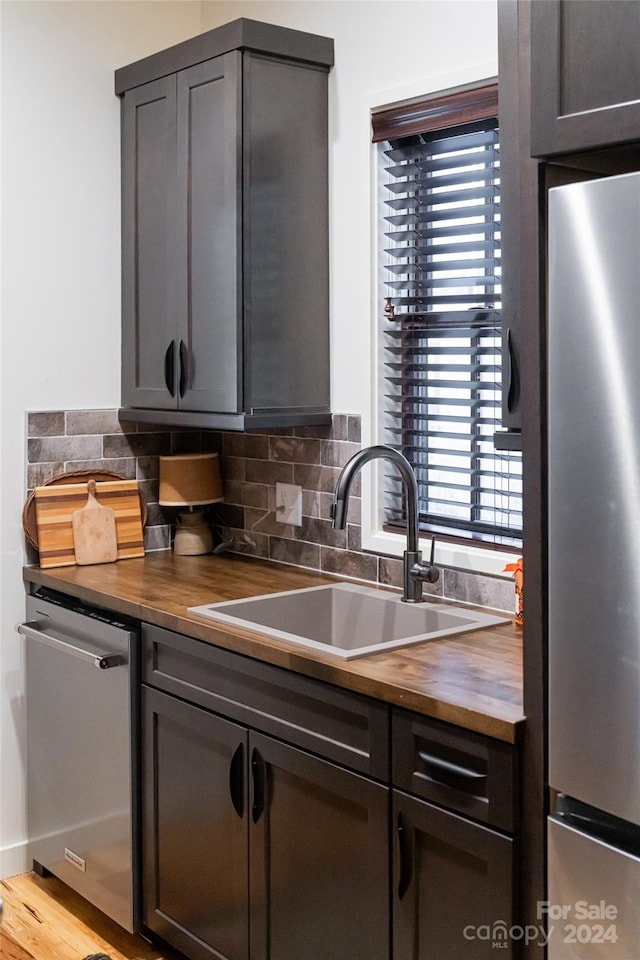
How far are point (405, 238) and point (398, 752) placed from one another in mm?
1431

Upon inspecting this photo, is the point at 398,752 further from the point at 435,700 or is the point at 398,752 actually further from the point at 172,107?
the point at 172,107

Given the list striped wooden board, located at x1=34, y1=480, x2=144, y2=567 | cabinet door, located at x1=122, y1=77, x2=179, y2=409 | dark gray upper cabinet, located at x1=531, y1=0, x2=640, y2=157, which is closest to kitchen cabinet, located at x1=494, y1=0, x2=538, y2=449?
dark gray upper cabinet, located at x1=531, y1=0, x2=640, y2=157

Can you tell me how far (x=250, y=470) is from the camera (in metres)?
3.38

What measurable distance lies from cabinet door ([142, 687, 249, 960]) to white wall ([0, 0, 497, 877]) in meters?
0.72

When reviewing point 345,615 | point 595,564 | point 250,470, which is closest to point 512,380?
point 595,564

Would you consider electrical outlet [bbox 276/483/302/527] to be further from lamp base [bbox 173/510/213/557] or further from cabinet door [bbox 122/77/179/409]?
cabinet door [bbox 122/77/179/409]

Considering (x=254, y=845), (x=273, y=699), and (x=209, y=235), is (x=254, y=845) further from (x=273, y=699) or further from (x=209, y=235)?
(x=209, y=235)

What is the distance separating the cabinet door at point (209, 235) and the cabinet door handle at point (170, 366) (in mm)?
32

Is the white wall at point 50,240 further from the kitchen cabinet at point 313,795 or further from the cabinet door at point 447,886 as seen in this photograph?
the cabinet door at point 447,886

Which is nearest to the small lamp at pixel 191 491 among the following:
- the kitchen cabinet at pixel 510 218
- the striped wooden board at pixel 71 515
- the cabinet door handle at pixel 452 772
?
the striped wooden board at pixel 71 515

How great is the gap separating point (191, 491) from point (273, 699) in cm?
119

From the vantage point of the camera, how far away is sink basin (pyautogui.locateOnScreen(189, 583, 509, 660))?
2.54m

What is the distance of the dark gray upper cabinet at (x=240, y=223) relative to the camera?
285 cm

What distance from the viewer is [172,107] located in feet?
10.0
